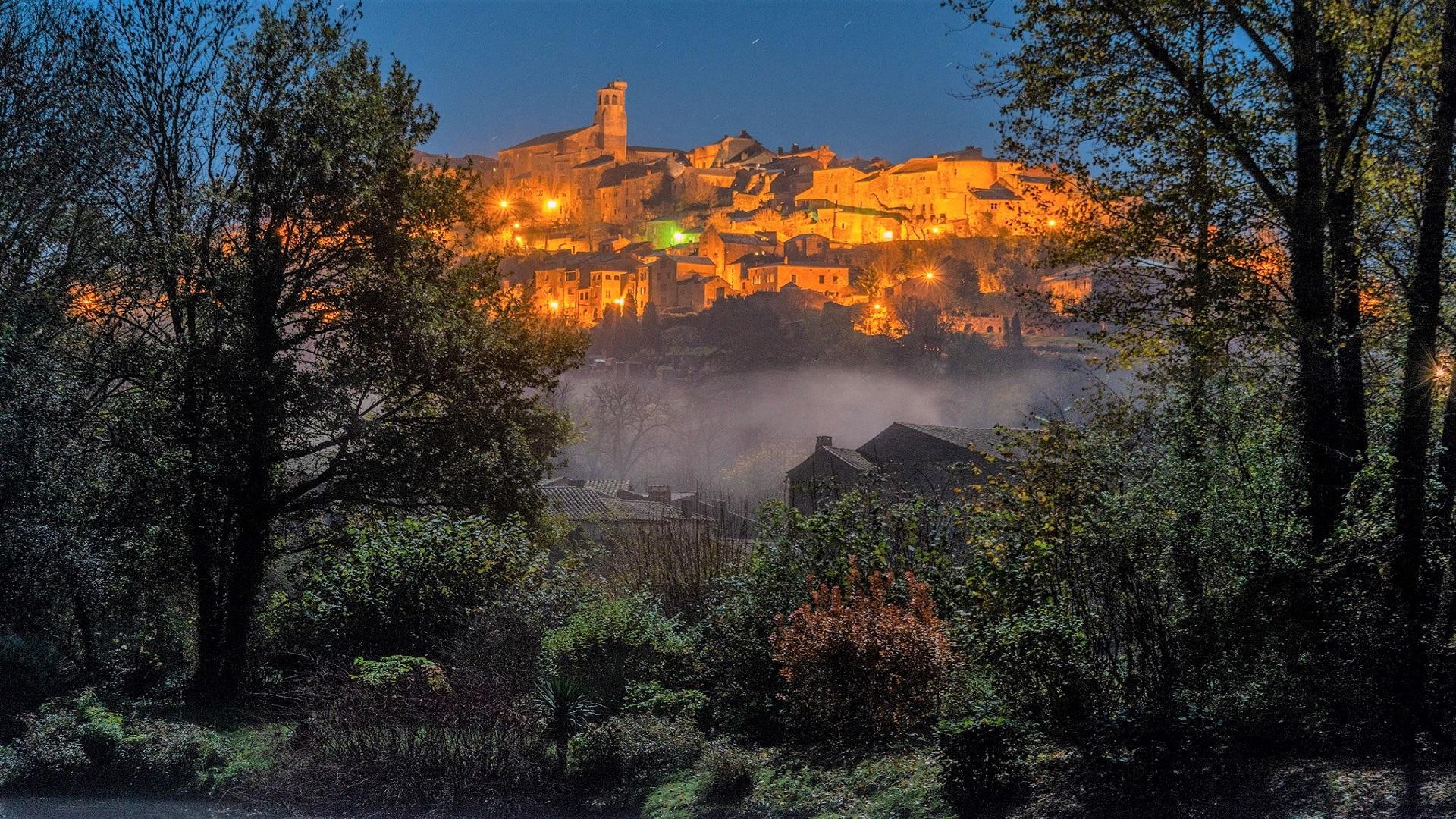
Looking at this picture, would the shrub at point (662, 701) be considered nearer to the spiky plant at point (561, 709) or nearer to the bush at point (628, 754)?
the spiky plant at point (561, 709)

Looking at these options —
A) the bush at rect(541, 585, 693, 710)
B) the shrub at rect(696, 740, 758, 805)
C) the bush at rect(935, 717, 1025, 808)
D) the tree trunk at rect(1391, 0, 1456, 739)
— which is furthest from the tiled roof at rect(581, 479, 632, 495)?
the tree trunk at rect(1391, 0, 1456, 739)

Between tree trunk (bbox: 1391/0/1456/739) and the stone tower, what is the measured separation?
455 feet

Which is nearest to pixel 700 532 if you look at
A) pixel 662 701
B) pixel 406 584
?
pixel 406 584

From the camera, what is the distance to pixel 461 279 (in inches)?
621

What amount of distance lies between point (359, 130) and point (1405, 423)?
11477mm

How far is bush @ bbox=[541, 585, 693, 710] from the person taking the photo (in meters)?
9.54

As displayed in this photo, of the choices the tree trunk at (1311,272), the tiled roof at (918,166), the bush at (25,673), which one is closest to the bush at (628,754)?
the tree trunk at (1311,272)

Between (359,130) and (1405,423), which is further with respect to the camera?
(359,130)

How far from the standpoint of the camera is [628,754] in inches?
313

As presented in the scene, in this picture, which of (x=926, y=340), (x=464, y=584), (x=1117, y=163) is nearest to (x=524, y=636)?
(x=464, y=584)

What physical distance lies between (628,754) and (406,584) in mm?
4044

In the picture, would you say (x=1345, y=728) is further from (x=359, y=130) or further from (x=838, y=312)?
(x=838, y=312)

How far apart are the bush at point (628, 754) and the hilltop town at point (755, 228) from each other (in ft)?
188

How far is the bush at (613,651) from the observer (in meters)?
9.54
